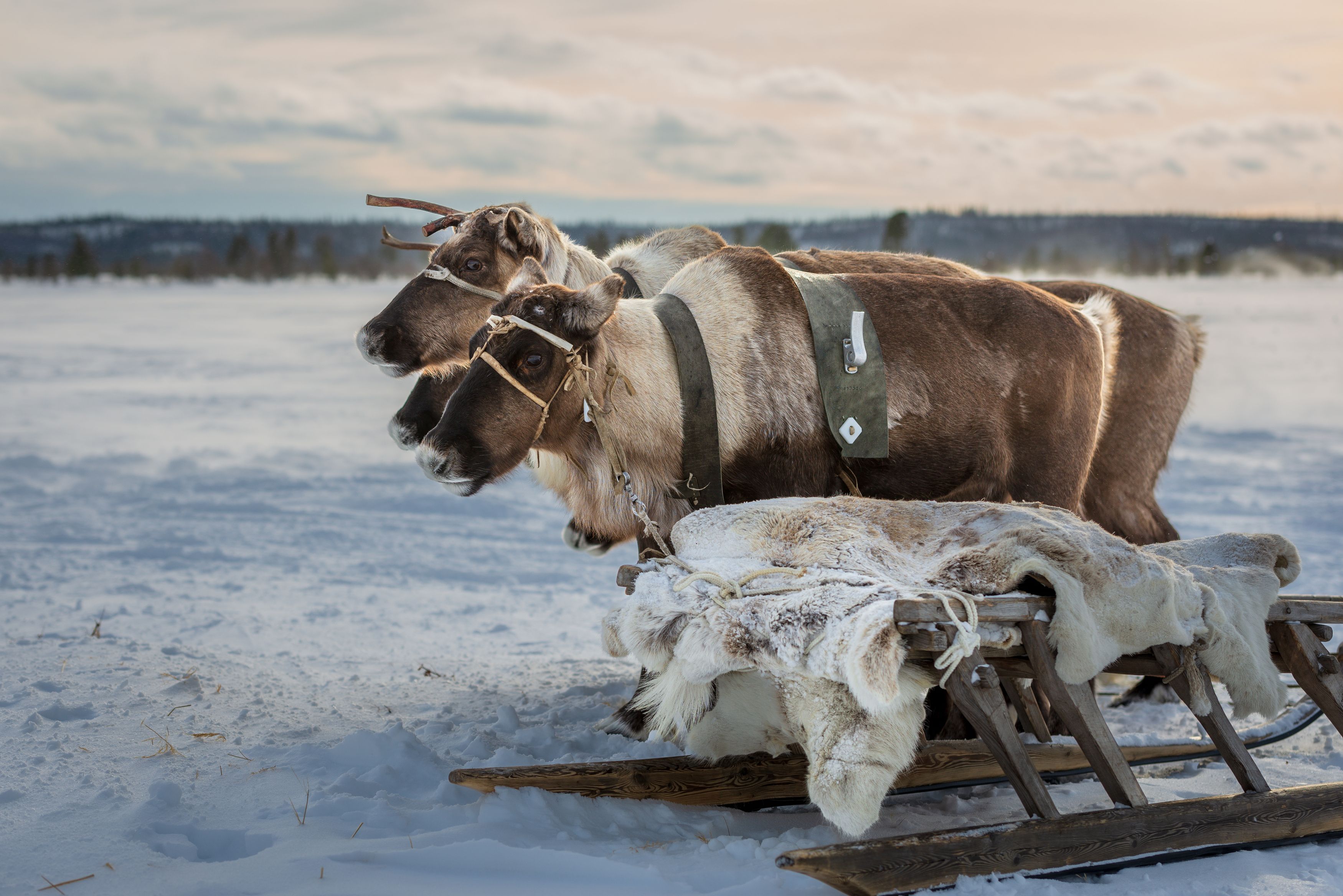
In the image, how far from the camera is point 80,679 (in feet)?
17.5

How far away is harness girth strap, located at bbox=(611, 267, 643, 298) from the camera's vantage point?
5383 millimetres

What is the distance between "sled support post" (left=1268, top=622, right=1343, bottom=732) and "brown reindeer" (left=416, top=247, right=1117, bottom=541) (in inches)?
39.2

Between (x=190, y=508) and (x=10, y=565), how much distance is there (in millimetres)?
2851

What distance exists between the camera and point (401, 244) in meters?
6.45

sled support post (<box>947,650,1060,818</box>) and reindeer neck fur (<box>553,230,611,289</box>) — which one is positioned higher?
reindeer neck fur (<box>553,230,611,289</box>)

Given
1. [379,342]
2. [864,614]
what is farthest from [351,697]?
[864,614]

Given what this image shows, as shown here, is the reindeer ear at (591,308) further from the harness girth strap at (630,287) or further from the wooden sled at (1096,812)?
the wooden sled at (1096,812)

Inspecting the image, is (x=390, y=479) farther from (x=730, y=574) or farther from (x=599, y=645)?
(x=730, y=574)

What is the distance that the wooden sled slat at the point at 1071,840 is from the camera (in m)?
2.97

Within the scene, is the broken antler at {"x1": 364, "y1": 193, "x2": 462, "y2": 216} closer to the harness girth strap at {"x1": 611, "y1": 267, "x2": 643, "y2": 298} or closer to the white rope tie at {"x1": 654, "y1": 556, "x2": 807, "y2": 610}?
the harness girth strap at {"x1": 611, "y1": 267, "x2": 643, "y2": 298}

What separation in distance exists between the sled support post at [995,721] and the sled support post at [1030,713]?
118 cm

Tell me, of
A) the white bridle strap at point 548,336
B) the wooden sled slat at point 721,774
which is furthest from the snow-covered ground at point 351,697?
the white bridle strap at point 548,336

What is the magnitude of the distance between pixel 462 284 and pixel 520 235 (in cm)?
41

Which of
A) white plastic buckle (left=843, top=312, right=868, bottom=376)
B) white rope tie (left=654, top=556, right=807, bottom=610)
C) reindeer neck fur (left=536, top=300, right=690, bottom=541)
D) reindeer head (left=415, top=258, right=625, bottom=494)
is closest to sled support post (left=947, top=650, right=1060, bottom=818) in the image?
white rope tie (left=654, top=556, right=807, bottom=610)
